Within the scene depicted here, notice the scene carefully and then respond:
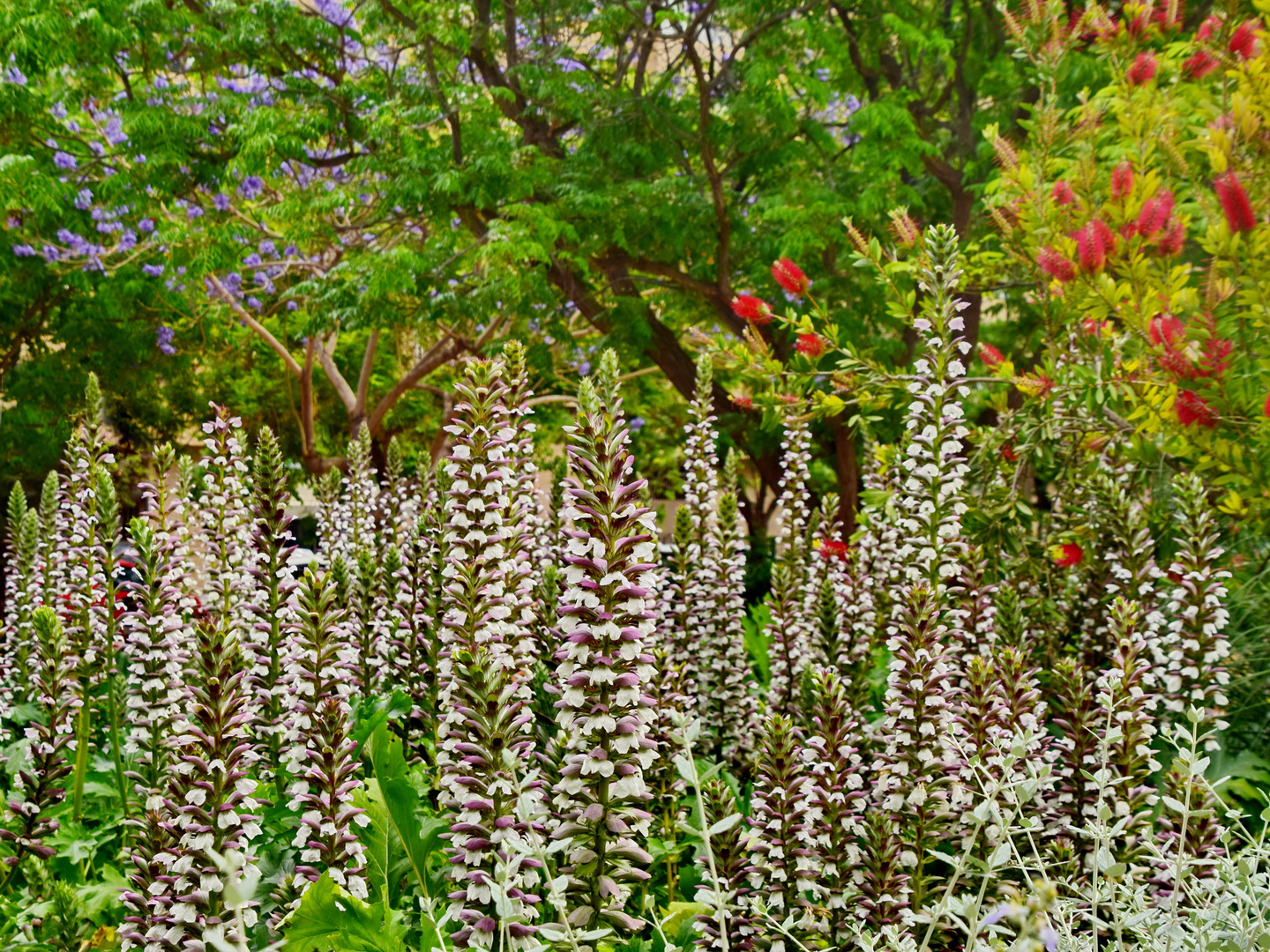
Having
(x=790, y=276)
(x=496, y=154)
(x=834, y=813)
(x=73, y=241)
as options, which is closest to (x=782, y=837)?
(x=834, y=813)

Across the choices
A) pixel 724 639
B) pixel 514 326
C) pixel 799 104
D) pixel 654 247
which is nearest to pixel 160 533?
pixel 724 639

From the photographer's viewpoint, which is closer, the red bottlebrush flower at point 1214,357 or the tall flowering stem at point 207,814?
the tall flowering stem at point 207,814

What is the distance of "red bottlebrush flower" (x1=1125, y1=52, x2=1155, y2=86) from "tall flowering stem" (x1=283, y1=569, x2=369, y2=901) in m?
4.08

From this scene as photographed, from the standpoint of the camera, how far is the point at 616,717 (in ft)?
7.40

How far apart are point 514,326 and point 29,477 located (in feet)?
22.2

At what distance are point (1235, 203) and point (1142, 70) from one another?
1320 millimetres

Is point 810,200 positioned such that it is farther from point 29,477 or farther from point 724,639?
point 29,477

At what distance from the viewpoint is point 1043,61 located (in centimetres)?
484

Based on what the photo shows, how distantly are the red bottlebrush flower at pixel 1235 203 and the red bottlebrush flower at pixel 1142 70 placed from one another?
119 cm

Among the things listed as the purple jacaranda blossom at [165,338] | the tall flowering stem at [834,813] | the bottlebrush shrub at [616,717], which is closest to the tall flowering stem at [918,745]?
the bottlebrush shrub at [616,717]

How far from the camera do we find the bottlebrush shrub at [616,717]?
7.41ft

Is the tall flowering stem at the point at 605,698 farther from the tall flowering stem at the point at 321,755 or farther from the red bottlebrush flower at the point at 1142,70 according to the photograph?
the red bottlebrush flower at the point at 1142,70

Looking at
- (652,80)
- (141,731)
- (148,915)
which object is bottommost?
(148,915)

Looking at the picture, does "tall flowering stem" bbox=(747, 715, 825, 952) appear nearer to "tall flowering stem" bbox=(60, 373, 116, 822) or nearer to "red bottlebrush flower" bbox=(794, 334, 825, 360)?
"red bottlebrush flower" bbox=(794, 334, 825, 360)
